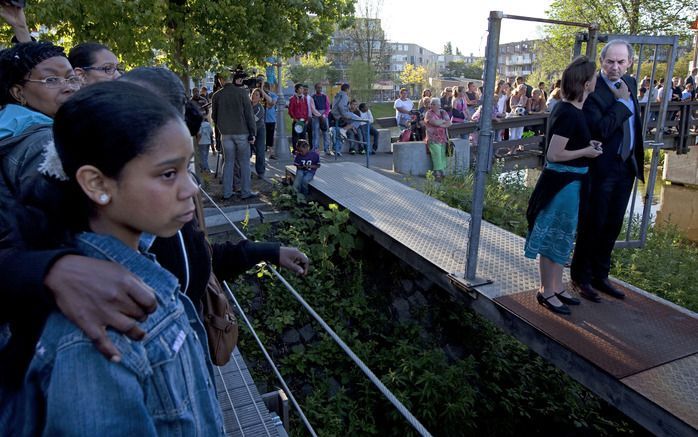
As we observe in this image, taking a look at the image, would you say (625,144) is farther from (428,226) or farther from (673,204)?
(673,204)

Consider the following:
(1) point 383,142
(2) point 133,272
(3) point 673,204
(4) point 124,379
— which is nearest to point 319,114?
(1) point 383,142

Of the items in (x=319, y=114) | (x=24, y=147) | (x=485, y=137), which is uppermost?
(x=24, y=147)

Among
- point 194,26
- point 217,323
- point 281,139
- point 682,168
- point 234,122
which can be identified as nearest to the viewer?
point 217,323

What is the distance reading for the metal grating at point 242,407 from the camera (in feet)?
9.75

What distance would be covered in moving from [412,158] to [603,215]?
7224 mm

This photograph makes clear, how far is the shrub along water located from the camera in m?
5.56

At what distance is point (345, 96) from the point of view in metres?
14.2

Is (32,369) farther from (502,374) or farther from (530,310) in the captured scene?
(502,374)

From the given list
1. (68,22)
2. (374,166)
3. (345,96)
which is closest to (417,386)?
(68,22)

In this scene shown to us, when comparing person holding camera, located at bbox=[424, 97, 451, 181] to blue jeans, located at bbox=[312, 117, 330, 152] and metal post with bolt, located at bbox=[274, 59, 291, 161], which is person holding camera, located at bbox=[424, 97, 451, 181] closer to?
blue jeans, located at bbox=[312, 117, 330, 152]

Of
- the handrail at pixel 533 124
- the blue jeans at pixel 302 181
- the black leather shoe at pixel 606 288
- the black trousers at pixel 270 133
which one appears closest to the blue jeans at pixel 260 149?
the blue jeans at pixel 302 181

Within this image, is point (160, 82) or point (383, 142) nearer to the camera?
point (160, 82)

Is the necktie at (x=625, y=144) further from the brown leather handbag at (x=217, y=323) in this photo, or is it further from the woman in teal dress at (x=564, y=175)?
the brown leather handbag at (x=217, y=323)

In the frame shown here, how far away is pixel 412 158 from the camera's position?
1141cm
